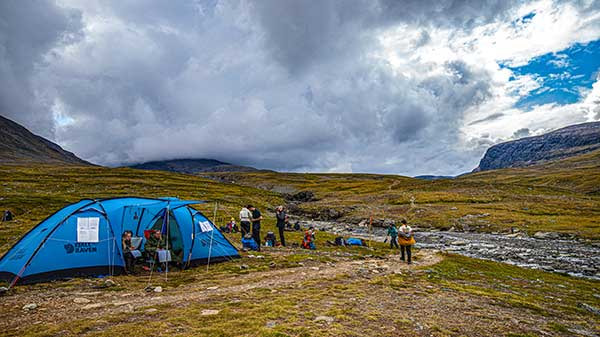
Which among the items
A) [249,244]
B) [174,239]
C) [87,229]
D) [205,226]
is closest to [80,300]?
[87,229]

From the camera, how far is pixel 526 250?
109 feet

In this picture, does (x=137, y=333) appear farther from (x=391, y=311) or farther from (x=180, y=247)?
(x=180, y=247)

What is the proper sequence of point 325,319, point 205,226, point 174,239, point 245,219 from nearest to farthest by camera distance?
point 325,319 → point 174,239 → point 205,226 → point 245,219

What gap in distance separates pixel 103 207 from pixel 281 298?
10815 mm

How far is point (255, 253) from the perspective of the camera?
22.6m

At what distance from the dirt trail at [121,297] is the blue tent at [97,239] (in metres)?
A: 1.82

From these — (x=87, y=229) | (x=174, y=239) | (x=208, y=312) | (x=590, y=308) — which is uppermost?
(x=87, y=229)

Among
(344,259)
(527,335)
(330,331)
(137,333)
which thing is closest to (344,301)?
(330,331)

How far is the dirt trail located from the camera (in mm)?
10172

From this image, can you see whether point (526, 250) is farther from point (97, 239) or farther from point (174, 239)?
point (97, 239)

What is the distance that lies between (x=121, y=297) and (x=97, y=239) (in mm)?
4880

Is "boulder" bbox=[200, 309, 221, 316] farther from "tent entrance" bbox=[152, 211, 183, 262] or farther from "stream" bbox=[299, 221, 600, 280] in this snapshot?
"stream" bbox=[299, 221, 600, 280]

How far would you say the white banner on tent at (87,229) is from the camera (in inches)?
619

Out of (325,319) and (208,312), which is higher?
(208,312)
